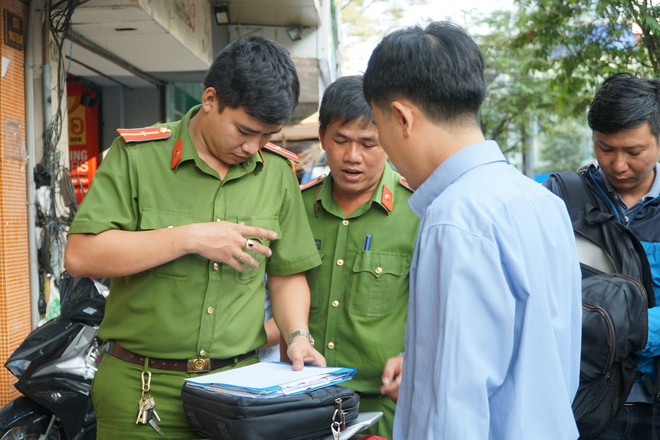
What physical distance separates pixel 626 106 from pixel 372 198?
994mm

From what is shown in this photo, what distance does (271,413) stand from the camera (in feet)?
6.40

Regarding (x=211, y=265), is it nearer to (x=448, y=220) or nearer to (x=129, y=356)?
(x=129, y=356)

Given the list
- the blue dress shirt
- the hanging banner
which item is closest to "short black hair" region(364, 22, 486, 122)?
the blue dress shirt

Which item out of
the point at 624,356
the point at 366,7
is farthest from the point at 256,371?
the point at 366,7

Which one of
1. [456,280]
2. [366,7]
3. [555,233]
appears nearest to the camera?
[456,280]

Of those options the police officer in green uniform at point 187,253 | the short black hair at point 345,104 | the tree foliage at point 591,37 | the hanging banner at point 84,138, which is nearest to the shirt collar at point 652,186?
the short black hair at point 345,104

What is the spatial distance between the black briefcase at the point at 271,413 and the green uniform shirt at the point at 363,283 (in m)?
0.54

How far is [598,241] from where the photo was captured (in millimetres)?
2781

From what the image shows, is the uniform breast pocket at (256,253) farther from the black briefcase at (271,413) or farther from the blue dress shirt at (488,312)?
the blue dress shirt at (488,312)

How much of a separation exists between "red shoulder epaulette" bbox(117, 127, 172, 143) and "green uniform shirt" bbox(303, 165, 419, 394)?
→ 2.23 feet

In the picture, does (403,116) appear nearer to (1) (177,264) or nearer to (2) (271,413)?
(2) (271,413)

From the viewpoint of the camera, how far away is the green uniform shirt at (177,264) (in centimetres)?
233

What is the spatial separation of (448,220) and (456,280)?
123 millimetres

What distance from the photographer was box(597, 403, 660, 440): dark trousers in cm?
276
